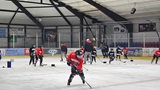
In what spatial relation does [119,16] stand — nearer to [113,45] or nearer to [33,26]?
[113,45]

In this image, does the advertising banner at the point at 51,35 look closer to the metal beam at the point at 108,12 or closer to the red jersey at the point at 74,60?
the metal beam at the point at 108,12

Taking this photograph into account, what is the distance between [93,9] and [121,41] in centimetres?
479

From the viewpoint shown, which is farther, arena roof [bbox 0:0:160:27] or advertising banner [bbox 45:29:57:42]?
advertising banner [bbox 45:29:57:42]

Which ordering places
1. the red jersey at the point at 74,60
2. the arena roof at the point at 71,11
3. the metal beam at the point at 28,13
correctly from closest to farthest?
1. the red jersey at the point at 74,60
2. the arena roof at the point at 71,11
3. the metal beam at the point at 28,13

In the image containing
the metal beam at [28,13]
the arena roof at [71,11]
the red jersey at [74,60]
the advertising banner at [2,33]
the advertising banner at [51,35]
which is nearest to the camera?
the red jersey at [74,60]

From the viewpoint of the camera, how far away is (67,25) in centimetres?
4319

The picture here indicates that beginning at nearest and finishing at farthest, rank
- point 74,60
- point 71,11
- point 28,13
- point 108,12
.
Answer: point 74,60 → point 108,12 → point 71,11 → point 28,13

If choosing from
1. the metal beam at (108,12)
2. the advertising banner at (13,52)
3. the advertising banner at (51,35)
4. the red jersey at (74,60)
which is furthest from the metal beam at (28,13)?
the red jersey at (74,60)

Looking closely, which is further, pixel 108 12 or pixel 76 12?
pixel 76 12

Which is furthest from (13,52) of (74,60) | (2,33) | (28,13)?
(74,60)

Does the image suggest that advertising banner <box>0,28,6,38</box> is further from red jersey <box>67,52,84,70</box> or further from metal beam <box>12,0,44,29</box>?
red jersey <box>67,52,84,70</box>

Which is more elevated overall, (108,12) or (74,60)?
(108,12)

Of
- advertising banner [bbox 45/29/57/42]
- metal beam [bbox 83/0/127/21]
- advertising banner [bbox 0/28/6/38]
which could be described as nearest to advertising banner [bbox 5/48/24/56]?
advertising banner [bbox 0/28/6/38]

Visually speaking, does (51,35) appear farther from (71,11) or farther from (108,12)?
(108,12)
